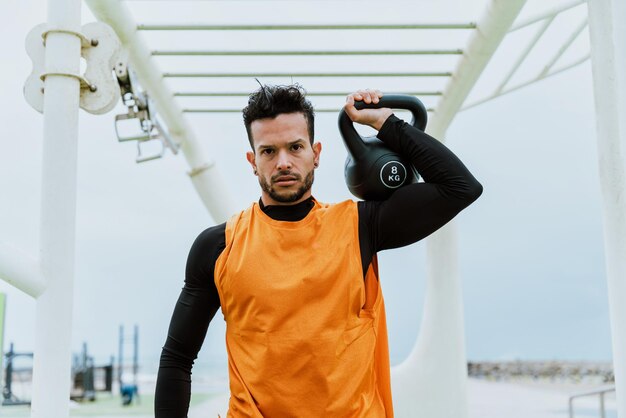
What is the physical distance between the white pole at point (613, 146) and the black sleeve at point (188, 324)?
51.8 inches

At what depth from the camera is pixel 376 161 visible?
6.07 ft

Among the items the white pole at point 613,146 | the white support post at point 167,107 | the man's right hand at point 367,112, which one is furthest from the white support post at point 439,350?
the man's right hand at point 367,112

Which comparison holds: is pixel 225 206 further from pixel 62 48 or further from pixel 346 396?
pixel 346 396

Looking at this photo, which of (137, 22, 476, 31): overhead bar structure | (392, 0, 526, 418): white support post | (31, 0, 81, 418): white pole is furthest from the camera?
(392, 0, 526, 418): white support post

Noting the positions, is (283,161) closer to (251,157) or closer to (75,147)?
(251,157)

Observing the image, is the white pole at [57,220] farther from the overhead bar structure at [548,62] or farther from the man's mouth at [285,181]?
the overhead bar structure at [548,62]

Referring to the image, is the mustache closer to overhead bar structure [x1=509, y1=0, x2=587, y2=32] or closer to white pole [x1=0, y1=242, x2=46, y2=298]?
white pole [x1=0, y1=242, x2=46, y2=298]

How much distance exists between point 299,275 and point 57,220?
1.36 meters

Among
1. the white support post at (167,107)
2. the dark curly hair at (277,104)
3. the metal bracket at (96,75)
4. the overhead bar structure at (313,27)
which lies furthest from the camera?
the overhead bar structure at (313,27)

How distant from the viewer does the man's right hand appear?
6.06 feet

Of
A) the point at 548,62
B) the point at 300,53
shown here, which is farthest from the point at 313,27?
the point at 548,62

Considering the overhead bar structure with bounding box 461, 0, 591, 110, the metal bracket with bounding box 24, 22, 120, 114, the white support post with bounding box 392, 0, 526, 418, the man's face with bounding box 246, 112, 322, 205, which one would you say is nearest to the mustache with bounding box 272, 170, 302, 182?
the man's face with bounding box 246, 112, 322, 205

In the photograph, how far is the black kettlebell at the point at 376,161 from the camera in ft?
6.01

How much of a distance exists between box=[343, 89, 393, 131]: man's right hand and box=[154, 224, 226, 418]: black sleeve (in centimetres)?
43
